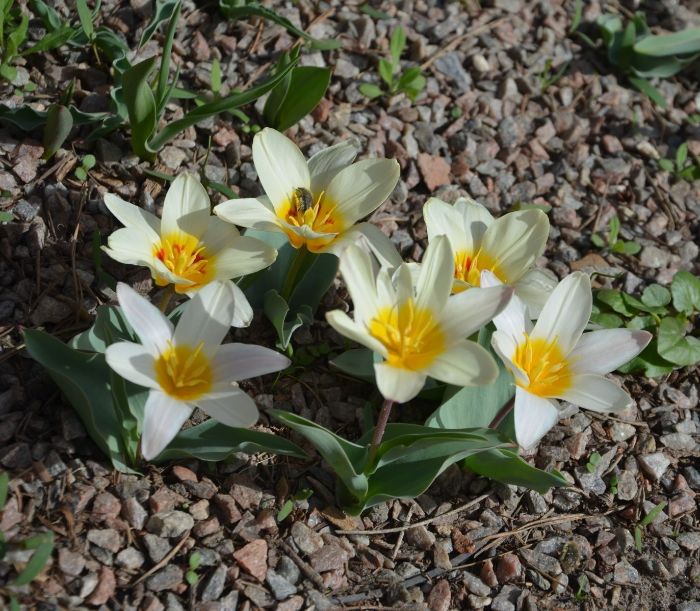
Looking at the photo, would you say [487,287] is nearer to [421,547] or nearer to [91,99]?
[421,547]

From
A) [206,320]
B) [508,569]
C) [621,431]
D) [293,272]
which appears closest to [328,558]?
[508,569]

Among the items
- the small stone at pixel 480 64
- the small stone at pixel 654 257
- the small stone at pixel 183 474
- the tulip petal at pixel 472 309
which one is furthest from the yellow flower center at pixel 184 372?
the small stone at pixel 480 64

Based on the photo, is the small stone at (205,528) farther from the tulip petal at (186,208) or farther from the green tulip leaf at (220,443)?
the tulip petal at (186,208)

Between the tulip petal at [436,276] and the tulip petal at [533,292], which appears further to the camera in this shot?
the tulip petal at [533,292]

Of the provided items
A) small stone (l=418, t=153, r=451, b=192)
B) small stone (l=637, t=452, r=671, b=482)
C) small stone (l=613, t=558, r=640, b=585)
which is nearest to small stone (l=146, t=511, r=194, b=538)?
small stone (l=613, t=558, r=640, b=585)

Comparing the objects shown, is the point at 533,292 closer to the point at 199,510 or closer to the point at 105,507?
the point at 199,510

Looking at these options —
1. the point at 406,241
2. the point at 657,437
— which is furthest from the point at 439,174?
the point at 657,437
